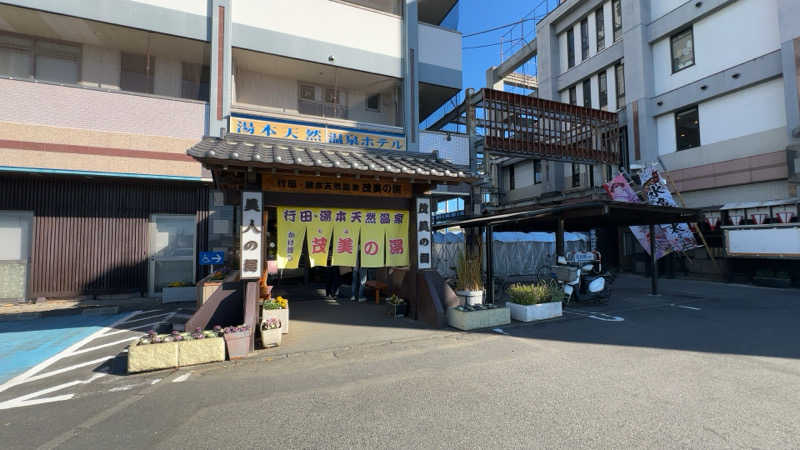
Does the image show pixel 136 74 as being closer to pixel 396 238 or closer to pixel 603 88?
pixel 396 238

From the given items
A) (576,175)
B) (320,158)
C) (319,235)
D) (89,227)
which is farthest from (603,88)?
(89,227)

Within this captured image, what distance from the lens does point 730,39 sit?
56.0 feet

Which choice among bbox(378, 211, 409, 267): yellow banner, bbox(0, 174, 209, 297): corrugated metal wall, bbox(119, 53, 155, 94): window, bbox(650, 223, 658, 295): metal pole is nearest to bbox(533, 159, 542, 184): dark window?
bbox(650, 223, 658, 295): metal pole

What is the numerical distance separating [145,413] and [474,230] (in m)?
12.5

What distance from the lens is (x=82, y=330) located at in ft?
26.9

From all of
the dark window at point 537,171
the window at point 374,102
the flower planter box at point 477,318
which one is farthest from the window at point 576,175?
the flower planter box at point 477,318

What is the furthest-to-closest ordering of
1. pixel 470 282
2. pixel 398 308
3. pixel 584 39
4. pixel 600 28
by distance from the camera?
pixel 584 39 < pixel 600 28 < pixel 470 282 < pixel 398 308

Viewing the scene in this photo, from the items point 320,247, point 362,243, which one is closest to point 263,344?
point 320,247

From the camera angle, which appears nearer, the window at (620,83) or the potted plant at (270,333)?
the potted plant at (270,333)

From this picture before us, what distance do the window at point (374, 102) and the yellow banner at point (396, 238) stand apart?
8762mm

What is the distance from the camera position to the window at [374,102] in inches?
621

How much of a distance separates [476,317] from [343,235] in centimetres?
355

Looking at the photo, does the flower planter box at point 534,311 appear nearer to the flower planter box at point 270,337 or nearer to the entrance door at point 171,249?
the flower planter box at point 270,337

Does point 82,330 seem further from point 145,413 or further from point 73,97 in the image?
point 73,97
